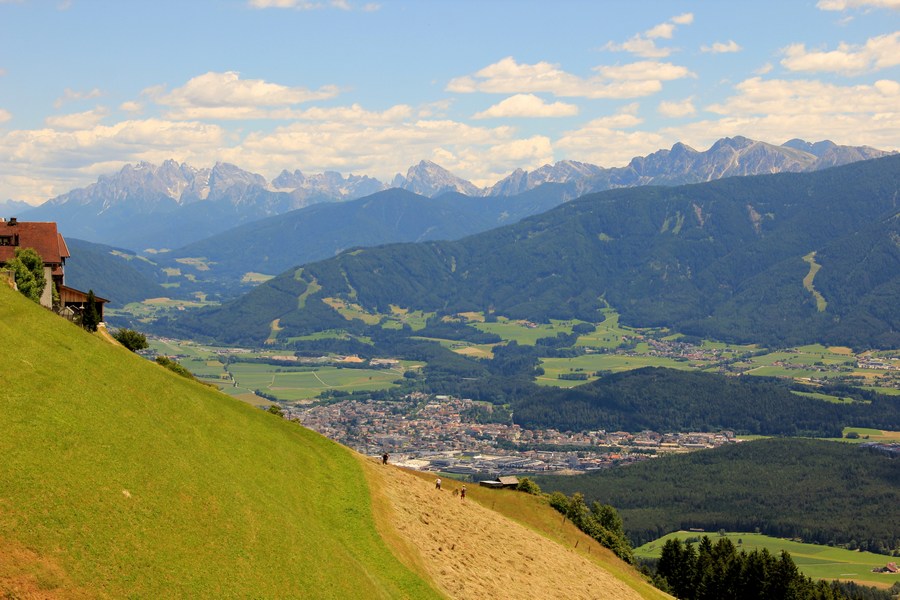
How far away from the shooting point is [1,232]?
80812mm

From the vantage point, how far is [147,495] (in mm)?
44125

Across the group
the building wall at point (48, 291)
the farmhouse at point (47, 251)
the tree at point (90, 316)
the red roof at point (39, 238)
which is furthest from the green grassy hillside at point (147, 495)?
the red roof at point (39, 238)

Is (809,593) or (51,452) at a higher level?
(51,452)

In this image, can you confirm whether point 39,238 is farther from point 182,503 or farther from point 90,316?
point 182,503

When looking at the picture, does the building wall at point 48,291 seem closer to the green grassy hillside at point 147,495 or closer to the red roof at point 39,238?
the red roof at point 39,238

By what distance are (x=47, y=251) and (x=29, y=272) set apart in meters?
9.76

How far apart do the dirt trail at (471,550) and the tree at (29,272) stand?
29.9m

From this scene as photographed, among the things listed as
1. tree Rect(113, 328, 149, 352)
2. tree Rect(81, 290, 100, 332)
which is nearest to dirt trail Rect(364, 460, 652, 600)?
tree Rect(113, 328, 149, 352)

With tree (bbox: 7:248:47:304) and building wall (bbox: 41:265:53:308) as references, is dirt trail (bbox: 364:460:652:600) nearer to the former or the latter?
tree (bbox: 7:248:47:304)

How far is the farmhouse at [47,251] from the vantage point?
79.3m

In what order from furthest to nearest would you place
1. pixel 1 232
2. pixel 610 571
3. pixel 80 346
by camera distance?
pixel 610 571
pixel 1 232
pixel 80 346

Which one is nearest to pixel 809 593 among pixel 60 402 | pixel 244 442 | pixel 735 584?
pixel 735 584

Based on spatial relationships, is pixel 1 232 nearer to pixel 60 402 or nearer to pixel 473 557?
pixel 60 402

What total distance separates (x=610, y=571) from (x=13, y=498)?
67524 millimetres
